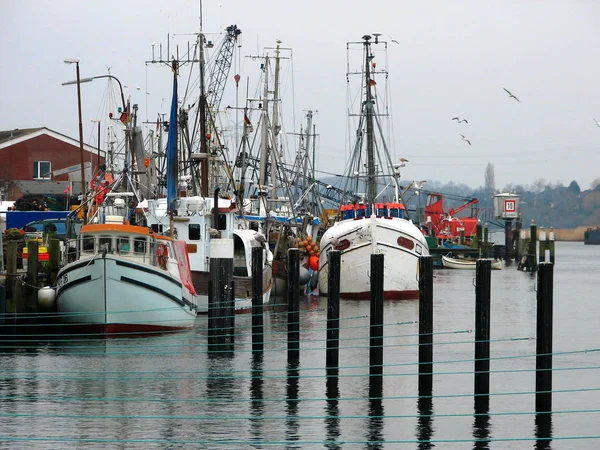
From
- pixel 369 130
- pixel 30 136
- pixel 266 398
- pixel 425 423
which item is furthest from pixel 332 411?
pixel 30 136

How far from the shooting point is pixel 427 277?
81.0 ft

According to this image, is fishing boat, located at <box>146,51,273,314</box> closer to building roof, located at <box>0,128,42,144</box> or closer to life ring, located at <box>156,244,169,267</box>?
life ring, located at <box>156,244,169,267</box>

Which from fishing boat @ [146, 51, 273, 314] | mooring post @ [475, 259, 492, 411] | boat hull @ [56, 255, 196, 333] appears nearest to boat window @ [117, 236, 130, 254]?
boat hull @ [56, 255, 196, 333]

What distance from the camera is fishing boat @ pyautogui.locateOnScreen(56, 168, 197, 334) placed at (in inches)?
1366

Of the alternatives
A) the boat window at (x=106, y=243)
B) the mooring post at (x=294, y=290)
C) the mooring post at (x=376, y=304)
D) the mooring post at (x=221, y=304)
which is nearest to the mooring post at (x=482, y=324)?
the mooring post at (x=376, y=304)

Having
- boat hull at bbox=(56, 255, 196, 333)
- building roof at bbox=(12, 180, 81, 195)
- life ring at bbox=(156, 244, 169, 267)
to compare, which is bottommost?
boat hull at bbox=(56, 255, 196, 333)

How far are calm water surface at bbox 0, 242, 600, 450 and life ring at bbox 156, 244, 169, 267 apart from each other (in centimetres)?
224

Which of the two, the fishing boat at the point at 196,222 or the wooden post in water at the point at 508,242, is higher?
the fishing boat at the point at 196,222

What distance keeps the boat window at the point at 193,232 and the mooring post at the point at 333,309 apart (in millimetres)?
15894

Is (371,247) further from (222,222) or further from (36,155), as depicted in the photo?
(36,155)

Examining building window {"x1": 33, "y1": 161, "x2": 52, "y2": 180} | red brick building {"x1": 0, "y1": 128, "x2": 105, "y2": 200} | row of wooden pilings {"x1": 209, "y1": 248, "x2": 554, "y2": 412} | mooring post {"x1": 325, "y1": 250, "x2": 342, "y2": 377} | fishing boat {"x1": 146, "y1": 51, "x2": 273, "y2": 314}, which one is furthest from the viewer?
building window {"x1": 33, "y1": 161, "x2": 52, "y2": 180}

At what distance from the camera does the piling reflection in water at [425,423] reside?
73.5ft

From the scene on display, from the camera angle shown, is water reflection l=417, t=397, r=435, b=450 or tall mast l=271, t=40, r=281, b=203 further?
tall mast l=271, t=40, r=281, b=203

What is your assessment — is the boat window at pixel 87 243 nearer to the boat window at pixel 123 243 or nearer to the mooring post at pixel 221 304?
the boat window at pixel 123 243
